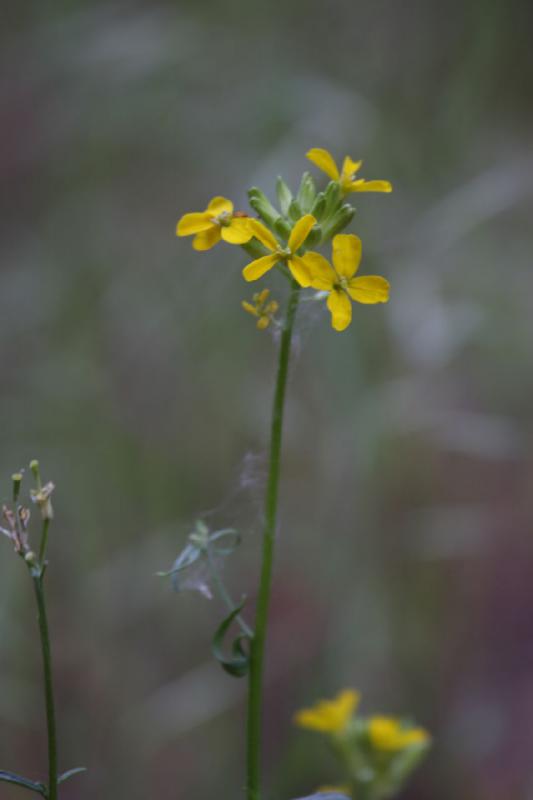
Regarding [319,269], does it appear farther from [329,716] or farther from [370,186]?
[329,716]

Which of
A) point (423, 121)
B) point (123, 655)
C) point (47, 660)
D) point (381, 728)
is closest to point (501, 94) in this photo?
point (423, 121)

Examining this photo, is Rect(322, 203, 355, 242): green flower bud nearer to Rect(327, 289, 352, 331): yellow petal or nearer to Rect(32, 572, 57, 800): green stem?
Rect(327, 289, 352, 331): yellow petal

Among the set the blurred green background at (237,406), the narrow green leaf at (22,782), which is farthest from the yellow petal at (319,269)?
the blurred green background at (237,406)

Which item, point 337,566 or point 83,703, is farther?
point 83,703

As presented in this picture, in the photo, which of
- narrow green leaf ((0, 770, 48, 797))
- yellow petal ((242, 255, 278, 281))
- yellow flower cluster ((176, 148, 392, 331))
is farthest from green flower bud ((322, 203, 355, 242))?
narrow green leaf ((0, 770, 48, 797))

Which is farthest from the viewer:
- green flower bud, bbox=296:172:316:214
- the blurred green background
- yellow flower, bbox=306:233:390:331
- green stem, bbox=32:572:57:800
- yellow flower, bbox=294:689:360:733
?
the blurred green background

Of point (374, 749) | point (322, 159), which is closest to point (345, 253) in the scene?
point (322, 159)

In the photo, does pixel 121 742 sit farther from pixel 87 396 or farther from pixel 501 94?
pixel 501 94

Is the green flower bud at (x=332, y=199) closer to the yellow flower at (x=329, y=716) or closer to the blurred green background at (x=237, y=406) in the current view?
the yellow flower at (x=329, y=716)
